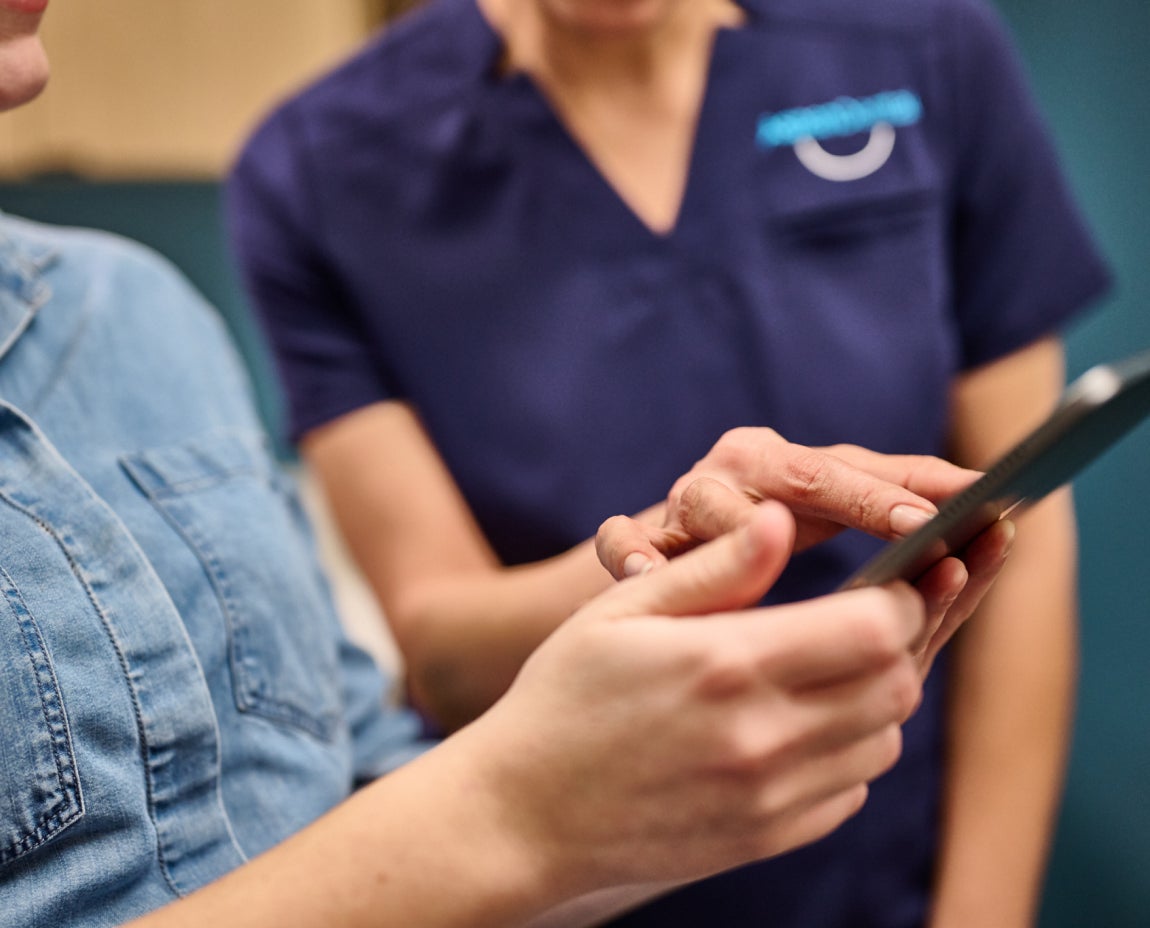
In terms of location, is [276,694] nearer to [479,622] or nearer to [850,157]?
[479,622]

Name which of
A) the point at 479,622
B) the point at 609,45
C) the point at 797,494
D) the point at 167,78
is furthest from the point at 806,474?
the point at 167,78

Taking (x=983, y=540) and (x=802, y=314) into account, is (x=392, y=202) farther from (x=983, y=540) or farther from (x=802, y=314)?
(x=983, y=540)

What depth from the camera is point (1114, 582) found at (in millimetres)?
635

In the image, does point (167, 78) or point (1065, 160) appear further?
point (167, 78)

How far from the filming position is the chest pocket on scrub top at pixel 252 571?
45cm

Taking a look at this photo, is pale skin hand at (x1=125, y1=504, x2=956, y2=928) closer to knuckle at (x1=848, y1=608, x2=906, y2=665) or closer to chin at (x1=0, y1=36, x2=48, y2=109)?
knuckle at (x1=848, y1=608, x2=906, y2=665)

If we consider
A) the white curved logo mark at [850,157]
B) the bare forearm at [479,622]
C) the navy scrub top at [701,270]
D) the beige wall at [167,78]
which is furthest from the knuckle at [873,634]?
the beige wall at [167,78]

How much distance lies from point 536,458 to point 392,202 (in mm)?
177

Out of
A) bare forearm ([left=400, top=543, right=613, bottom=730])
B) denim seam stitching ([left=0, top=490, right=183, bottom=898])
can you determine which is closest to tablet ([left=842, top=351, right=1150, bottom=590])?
bare forearm ([left=400, top=543, right=613, bottom=730])

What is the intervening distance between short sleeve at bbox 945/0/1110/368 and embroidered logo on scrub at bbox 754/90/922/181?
4 cm

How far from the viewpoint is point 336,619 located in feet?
1.89

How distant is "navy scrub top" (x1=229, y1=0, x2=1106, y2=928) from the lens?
544mm

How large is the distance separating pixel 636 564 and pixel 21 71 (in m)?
0.30

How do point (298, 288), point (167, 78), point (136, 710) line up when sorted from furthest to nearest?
point (167, 78)
point (298, 288)
point (136, 710)
